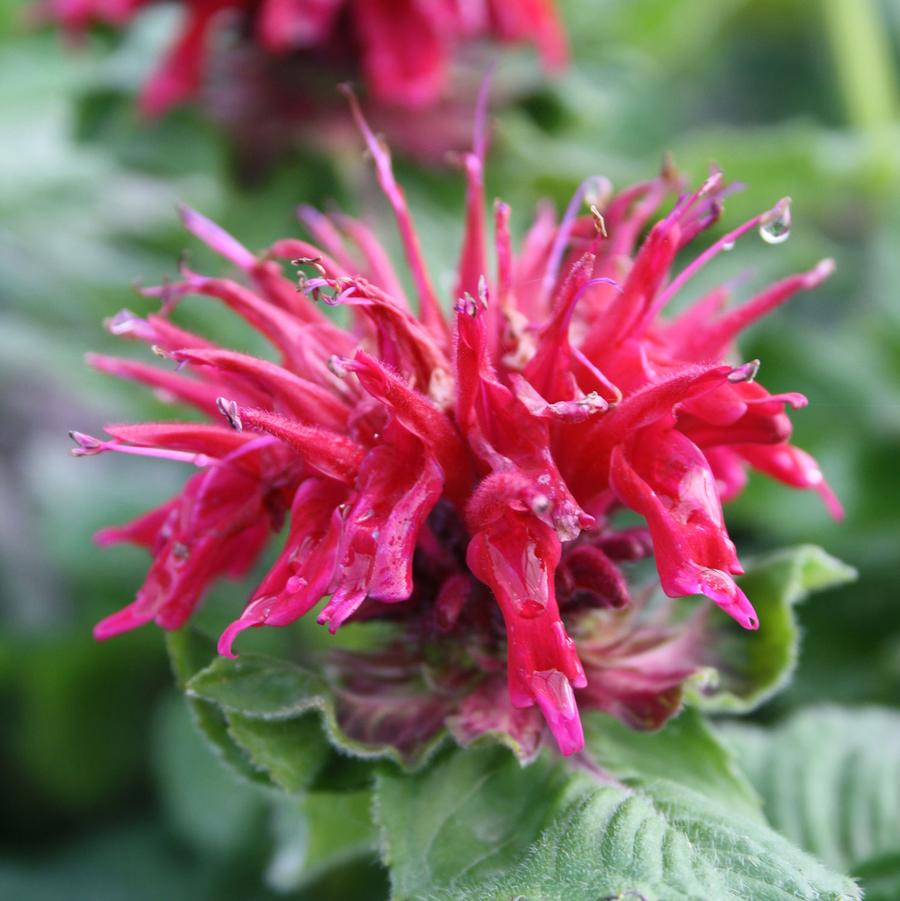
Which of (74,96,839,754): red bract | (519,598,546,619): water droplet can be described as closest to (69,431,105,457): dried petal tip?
(74,96,839,754): red bract

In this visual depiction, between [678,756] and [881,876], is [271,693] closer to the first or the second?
[678,756]

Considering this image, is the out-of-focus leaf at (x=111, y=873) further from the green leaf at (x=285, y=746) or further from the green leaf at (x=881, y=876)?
the green leaf at (x=881, y=876)

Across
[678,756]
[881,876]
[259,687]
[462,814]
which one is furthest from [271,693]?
[881,876]

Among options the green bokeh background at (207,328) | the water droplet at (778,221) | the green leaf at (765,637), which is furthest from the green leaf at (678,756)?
the green bokeh background at (207,328)

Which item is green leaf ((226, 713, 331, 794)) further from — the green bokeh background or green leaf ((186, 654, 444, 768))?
the green bokeh background

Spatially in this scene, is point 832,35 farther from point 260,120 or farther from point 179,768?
point 179,768

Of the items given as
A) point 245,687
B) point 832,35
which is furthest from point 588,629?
point 832,35
